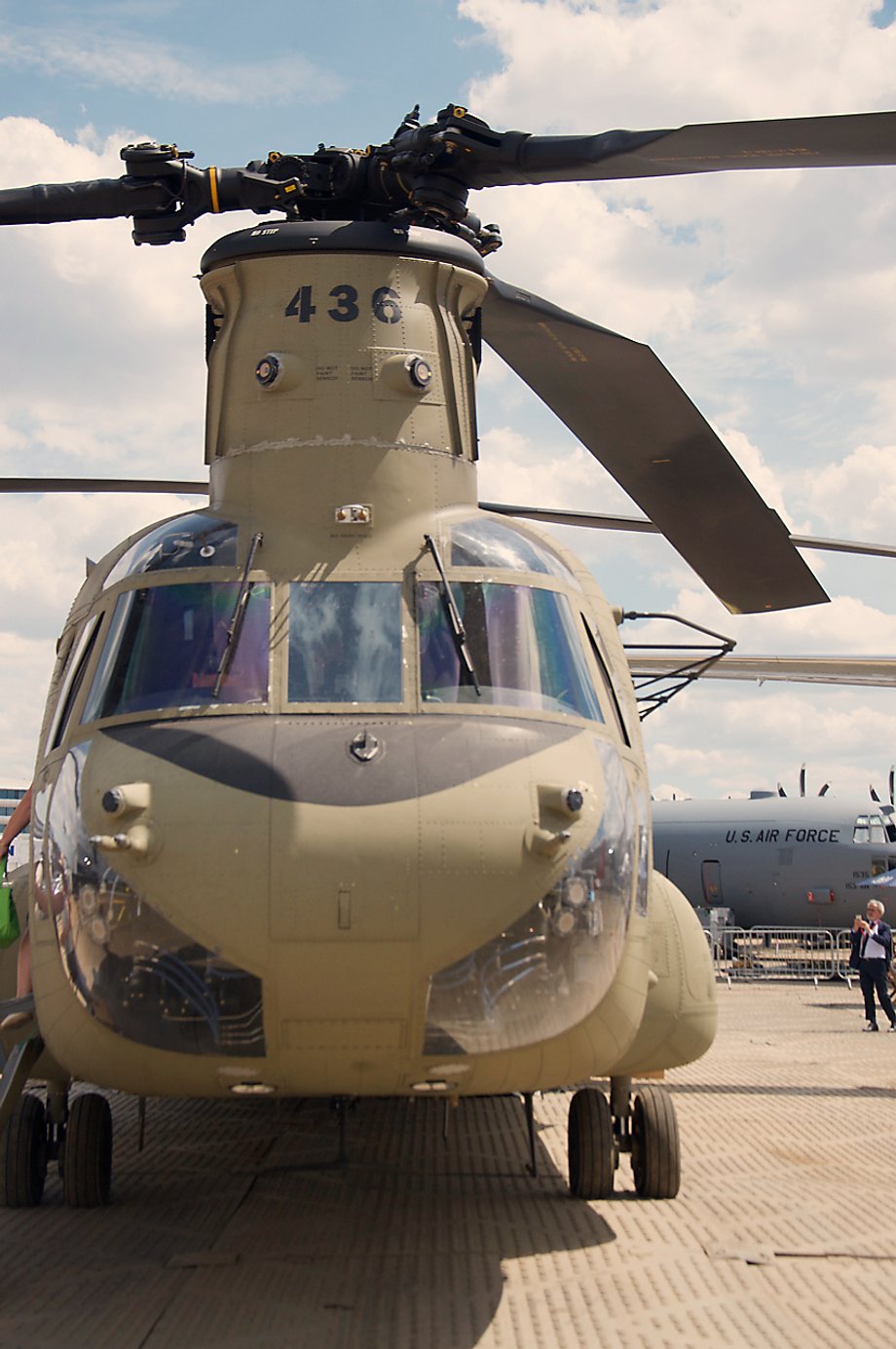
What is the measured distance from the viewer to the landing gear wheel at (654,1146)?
24.7ft

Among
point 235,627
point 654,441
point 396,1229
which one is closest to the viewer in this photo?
point 235,627

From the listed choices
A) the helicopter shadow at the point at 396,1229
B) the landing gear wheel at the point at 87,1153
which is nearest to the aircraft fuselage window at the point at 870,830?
the helicopter shadow at the point at 396,1229

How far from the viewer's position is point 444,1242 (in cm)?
672

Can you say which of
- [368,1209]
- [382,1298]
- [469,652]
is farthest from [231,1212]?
[469,652]

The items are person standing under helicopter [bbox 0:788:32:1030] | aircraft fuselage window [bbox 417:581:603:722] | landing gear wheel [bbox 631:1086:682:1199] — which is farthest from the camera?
landing gear wheel [bbox 631:1086:682:1199]

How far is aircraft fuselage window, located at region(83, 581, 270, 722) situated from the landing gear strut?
2839mm

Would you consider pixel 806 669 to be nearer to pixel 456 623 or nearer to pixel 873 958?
pixel 873 958

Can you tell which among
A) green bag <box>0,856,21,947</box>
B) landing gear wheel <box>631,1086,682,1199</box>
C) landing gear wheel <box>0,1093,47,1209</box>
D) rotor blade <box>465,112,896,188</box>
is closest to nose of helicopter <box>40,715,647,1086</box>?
green bag <box>0,856,21,947</box>

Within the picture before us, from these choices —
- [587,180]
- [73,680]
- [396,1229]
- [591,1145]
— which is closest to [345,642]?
[73,680]

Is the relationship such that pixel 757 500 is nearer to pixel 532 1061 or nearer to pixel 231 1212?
pixel 532 1061

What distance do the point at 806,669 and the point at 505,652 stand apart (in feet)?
87.1

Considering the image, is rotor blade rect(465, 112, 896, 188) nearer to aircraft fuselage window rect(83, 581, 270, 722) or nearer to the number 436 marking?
the number 436 marking

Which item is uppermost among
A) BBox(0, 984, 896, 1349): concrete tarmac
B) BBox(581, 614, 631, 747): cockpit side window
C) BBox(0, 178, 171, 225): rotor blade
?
BBox(0, 178, 171, 225): rotor blade

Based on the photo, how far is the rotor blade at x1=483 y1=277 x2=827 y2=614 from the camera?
7820 millimetres
